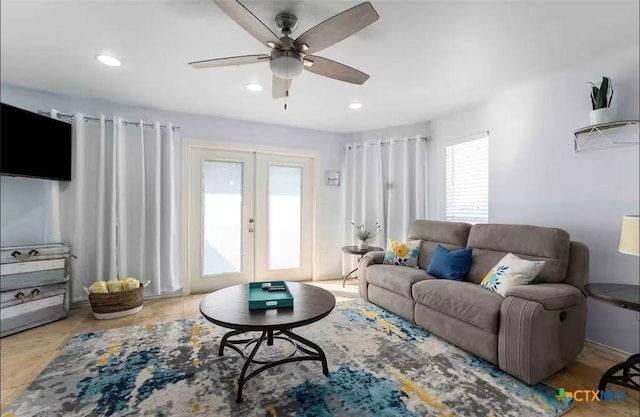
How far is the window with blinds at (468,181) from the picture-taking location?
3457mm

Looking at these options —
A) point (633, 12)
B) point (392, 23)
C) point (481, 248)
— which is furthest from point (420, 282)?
point (633, 12)

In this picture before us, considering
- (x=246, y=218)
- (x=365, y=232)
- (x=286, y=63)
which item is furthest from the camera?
(x=365, y=232)

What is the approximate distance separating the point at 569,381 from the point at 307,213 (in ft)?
11.3

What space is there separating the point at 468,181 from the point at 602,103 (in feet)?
4.76

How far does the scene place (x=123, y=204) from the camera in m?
3.44

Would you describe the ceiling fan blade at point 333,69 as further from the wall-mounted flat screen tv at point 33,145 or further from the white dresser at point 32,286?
the white dresser at point 32,286

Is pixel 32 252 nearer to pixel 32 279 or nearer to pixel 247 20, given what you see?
pixel 32 279

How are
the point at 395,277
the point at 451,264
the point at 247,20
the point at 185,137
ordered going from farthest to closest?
the point at 185,137, the point at 395,277, the point at 451,264, the point at 247,20

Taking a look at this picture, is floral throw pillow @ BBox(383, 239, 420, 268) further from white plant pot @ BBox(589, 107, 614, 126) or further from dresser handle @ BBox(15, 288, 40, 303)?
dresser handle @ BBox(15, 288, 40, 303)

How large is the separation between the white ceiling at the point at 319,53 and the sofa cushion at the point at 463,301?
1.89 meters

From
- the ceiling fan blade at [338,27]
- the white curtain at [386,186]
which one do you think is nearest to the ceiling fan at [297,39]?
the ceiling fan blade at [338,27]

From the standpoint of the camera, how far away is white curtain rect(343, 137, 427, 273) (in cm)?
414

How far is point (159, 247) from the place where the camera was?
360 cm

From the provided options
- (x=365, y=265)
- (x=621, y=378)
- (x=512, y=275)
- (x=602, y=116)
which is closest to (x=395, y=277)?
(x=365, y=265)
